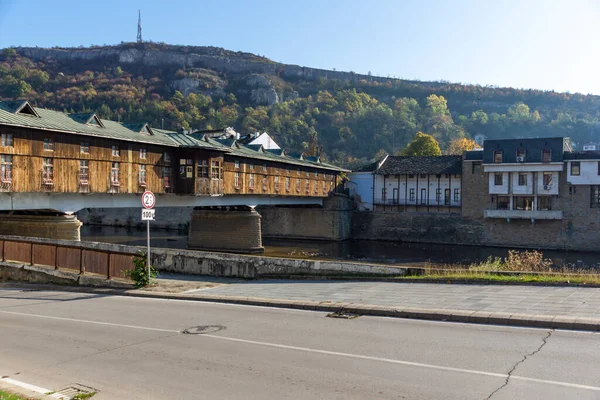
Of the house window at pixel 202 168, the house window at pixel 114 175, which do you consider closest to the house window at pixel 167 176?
the house window at pixel 202 168

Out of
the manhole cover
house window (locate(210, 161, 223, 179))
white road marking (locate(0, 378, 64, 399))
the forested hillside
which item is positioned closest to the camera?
white road marking (locate(0, 378, 64, 399))

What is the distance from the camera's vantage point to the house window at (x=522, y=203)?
177ft

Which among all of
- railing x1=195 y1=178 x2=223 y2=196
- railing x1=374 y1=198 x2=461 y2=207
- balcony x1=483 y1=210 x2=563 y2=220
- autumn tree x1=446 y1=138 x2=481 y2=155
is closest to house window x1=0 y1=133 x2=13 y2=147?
railing x1=195 y1=178 x2=223 y2=196

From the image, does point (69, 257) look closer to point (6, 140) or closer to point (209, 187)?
point (6, 140)

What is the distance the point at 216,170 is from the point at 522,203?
3454cm

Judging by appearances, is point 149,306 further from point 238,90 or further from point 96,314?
point 238,90

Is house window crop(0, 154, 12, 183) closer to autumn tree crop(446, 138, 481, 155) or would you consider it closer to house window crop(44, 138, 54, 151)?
house window crop(44, 138, 54, 151)

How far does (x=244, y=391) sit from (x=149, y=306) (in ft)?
26.0

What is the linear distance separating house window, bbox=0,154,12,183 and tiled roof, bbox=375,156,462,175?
157 ft

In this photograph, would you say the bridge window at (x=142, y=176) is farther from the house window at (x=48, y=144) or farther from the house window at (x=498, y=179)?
the house window at (x=498, y=179)

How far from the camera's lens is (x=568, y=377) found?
22.7ft

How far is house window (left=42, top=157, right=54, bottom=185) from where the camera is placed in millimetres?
26844

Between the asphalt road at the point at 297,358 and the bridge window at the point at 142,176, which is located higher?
the bridge window at the point at 142,176

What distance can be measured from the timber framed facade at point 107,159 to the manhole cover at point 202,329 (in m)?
18.7
